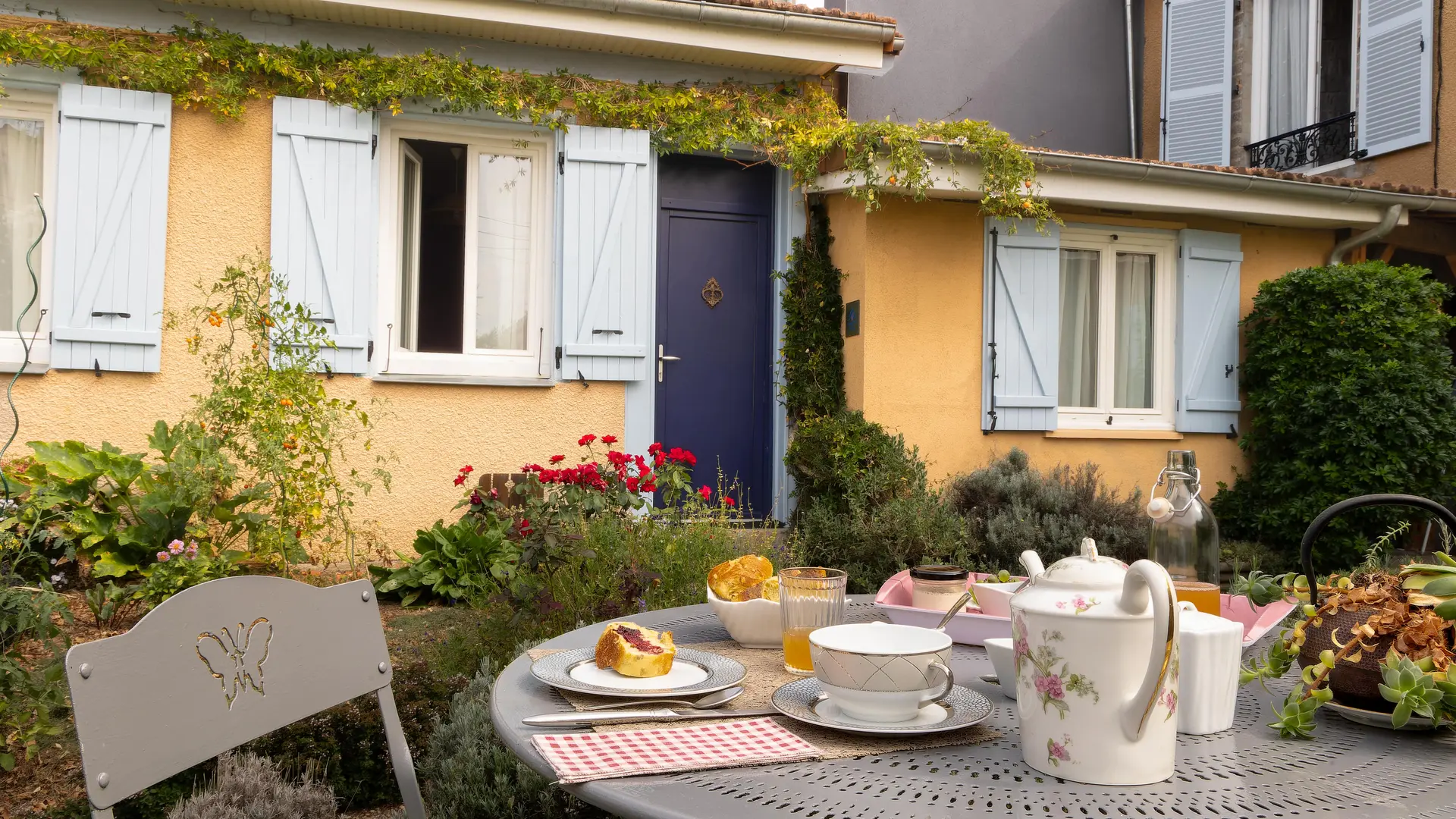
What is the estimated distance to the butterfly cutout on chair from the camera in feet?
4.26

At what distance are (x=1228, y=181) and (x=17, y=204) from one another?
7495 mm

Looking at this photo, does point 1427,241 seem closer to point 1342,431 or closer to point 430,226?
point 1342,431

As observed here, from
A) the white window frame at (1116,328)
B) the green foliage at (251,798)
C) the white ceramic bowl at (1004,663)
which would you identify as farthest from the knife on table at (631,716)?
the white window frame at (1116,328)

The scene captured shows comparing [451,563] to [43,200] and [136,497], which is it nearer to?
[136,497]

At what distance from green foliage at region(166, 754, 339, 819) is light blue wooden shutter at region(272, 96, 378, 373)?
137 inches

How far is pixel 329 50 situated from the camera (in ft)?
18.6

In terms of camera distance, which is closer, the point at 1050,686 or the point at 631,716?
the point at 1050,686

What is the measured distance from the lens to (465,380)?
5.89 m

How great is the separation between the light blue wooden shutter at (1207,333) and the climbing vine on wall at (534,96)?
137 cm

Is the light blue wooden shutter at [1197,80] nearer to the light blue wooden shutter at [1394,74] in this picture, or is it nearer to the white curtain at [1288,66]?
the white curtain at [1288,66]

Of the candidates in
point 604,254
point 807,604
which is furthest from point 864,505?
point 807,604

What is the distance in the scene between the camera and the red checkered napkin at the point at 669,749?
96 centimetres

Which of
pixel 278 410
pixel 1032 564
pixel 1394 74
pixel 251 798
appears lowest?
pixel 251 798

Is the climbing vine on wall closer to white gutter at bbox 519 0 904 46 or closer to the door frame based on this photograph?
the door frame
